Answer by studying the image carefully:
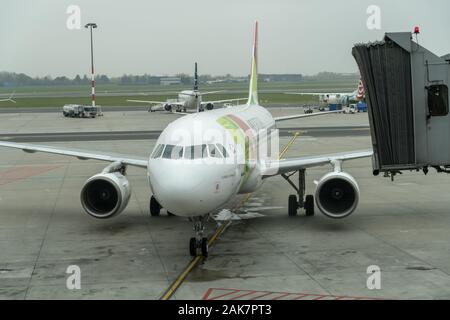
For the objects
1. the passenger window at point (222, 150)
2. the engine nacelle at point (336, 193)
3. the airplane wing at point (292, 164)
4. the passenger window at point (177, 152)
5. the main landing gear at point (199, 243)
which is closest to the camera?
the passenger window at point (177, 152)

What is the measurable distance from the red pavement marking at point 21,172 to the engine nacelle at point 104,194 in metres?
12.5

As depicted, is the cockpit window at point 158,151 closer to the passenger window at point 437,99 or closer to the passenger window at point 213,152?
the passenger window at point 213,152

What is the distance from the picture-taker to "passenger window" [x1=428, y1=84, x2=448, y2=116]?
2066 centimetres

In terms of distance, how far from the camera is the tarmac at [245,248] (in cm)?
1536

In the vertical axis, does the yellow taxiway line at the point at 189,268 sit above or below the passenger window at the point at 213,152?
below

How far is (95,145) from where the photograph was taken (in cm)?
5025

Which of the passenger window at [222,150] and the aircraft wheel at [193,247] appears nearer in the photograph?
the passenger window at [222,150]

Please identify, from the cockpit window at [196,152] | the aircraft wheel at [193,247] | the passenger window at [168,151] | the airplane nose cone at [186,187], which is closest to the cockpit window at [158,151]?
the passenger window at [168,151]

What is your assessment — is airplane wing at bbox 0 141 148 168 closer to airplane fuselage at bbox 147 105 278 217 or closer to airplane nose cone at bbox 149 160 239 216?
airplane fuselage at bbox 147 105 278 217

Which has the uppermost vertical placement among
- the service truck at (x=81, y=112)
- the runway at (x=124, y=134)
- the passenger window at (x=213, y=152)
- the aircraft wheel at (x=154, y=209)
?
the service truck at (x=81, y=112)

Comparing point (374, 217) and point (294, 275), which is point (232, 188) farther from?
point (374, 217)

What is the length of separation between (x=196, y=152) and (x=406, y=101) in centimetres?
733

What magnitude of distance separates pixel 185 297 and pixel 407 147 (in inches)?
371

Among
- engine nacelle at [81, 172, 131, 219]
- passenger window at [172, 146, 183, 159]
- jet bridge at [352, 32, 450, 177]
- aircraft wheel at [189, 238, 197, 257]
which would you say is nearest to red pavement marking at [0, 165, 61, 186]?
engine nacelle at [81, 172, 131, 219]
